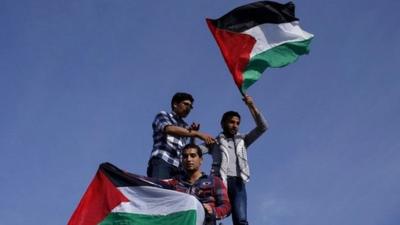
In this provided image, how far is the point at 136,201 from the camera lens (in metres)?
7.79

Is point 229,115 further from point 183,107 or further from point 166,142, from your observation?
point 166,142

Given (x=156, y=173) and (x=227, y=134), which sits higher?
(x=227, y=134)

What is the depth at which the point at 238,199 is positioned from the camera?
28.3 ft

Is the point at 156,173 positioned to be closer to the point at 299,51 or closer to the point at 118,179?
the point at 118,179

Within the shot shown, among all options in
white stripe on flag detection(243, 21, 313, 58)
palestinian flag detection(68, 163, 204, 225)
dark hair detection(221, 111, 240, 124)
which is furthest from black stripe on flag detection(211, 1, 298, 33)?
palestinian flag detection(68, 163, 204, 225)

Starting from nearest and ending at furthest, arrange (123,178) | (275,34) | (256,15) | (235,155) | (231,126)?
(123,178) < (235,155) < (231,126) < (275,34) < (256,15)

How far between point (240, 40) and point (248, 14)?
2.79 ft

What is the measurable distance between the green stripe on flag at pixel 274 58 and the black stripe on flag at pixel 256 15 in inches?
28.3

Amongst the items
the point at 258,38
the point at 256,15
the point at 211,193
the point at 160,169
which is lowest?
the point at 211,193

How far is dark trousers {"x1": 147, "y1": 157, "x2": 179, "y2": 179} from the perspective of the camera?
28.3ft

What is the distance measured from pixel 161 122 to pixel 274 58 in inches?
137

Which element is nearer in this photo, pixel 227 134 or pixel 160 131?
pixel 160 131

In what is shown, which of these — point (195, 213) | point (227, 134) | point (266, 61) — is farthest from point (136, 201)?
point (266, 61)

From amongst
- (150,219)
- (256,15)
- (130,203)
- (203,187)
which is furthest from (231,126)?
(256,15)
